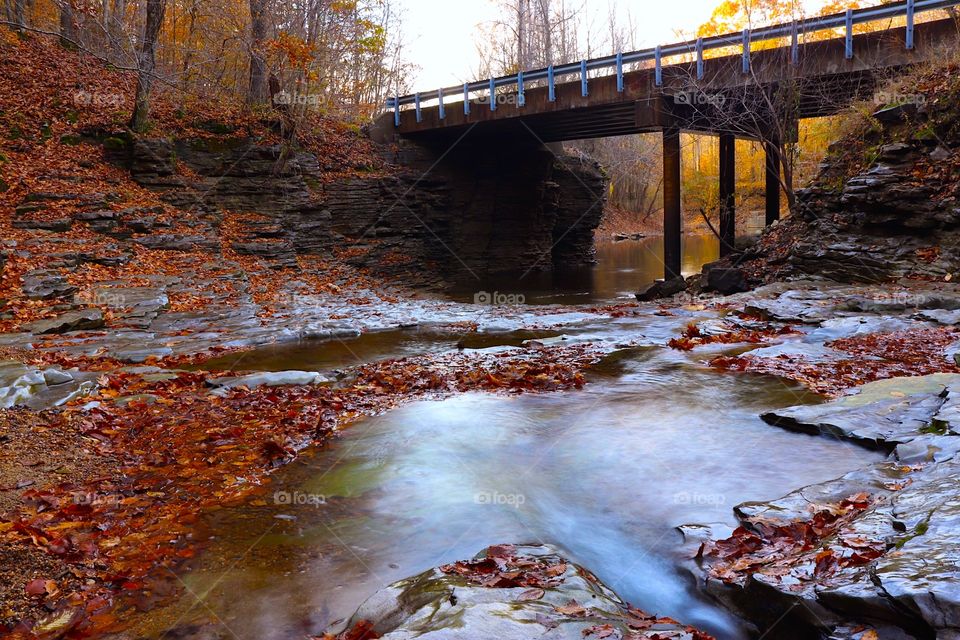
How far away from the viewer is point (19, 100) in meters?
20.2

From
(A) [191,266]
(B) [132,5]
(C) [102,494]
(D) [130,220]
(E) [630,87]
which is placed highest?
(B) [132,5]

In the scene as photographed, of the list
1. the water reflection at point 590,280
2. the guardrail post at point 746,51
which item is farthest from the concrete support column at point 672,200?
the guardrail post at point 746,51

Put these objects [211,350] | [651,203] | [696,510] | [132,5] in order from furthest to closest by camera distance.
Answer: [651,203], [132,5], [211,350], [696,510]

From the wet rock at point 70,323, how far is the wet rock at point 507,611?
34.2 ft

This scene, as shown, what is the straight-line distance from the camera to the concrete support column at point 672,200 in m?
21.5

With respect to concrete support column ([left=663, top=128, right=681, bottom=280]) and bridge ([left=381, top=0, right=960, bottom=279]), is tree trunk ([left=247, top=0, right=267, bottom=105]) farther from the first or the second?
concrete support column ([left=663, top=128, right=681, bottom=280])

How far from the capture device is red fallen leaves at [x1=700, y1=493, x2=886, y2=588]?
3.35 metres

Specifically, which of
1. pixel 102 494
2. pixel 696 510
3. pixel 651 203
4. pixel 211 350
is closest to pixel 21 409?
pixel 102 494

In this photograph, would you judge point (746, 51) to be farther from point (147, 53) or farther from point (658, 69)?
point (147, 53)

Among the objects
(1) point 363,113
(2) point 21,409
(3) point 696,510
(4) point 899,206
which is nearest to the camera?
(3) point 696,510

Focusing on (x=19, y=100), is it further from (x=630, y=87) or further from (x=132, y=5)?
(x=630, y=87)

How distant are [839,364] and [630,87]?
1476 centimetres

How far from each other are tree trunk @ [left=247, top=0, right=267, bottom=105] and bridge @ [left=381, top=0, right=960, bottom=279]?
721 cm

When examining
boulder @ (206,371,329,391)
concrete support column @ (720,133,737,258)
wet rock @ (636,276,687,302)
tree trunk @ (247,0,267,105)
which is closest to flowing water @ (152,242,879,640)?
boulder @ (206,371,329,391)
